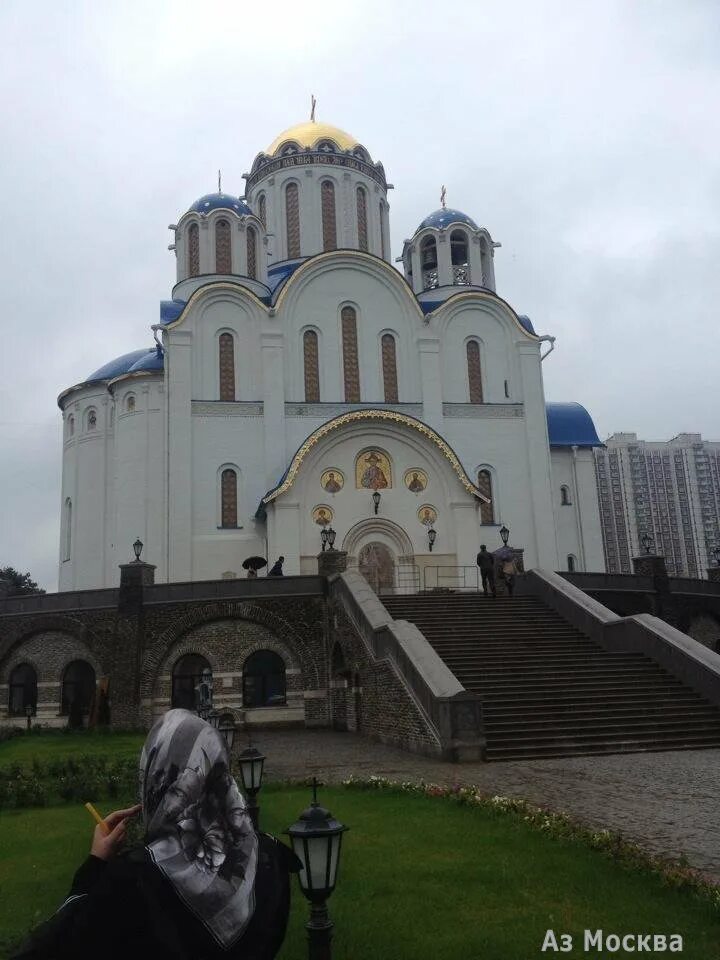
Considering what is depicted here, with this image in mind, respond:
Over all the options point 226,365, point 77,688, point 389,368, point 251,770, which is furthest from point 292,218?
point 251,770

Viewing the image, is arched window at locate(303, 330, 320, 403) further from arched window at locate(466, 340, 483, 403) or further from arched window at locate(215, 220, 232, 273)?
arched window at locate(466, 340, 483, 403)

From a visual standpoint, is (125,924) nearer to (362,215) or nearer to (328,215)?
(328,215)

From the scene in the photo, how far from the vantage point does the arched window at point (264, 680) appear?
21.1m

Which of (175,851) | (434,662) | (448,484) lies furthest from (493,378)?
(175,851)

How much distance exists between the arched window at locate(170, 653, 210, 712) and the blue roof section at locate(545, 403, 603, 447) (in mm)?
16972

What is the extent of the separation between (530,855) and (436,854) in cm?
77

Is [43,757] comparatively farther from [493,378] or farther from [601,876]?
[493,378]

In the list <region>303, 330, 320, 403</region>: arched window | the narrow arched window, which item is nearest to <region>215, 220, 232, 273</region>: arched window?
the narrow arched window

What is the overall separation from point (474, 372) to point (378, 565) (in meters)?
8.18

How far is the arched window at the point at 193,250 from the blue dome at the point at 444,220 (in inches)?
343

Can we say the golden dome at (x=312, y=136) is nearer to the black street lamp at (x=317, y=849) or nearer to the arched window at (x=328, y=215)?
the arched window at (x=328, y=215)

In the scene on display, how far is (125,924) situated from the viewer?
2516mm

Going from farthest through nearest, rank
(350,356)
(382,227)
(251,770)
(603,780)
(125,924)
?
(382,227)
(350,356)
(603,780)
(251,770)
(125,924)

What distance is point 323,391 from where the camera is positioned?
29.5 meters
